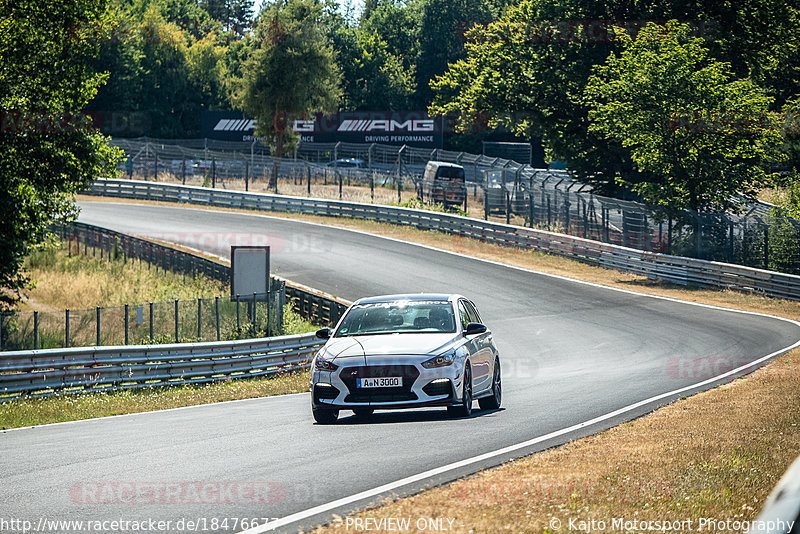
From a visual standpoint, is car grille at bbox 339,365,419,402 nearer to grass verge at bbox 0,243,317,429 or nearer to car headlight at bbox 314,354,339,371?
car headlight at bbox 314,354,339,371

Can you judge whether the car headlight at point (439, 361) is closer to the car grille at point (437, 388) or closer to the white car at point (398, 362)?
the white car at point (398, 362)

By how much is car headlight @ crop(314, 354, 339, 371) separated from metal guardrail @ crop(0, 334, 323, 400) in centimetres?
781

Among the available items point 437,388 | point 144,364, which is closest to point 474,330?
point 437,388

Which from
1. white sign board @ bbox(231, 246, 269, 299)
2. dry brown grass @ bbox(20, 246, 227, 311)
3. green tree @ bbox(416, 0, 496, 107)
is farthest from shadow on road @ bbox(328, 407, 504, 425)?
green tree @ bbox(416, 0, 496, 107)

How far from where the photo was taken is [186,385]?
70.3ft

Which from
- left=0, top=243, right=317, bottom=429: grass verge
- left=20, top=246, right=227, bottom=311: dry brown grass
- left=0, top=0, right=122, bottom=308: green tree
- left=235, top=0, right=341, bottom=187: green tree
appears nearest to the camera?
left=0, top=243, right=317, bottom=429: grass verge

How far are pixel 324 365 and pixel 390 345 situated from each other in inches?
34.8

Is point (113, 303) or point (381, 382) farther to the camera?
point (113, 303)

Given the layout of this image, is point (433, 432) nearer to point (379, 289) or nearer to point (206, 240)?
point (379, 289)

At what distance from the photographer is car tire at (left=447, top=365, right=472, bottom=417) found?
42.4 ft

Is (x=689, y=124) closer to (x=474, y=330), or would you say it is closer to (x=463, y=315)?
(x=463, y=315)

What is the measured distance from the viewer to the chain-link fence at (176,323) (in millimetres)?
22984

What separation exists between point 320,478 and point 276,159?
52579mm

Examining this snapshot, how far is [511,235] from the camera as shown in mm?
43625
